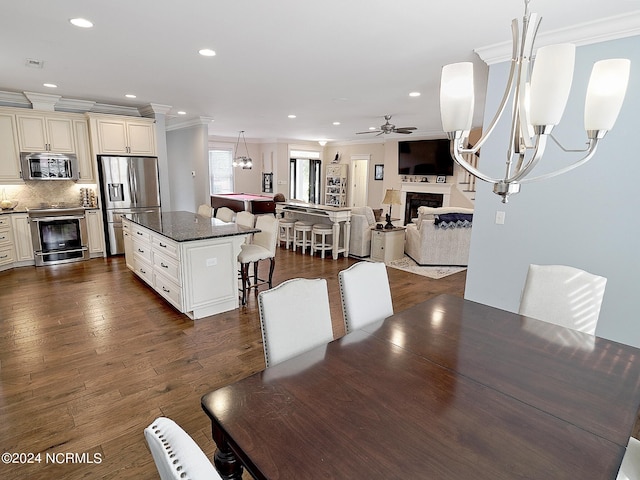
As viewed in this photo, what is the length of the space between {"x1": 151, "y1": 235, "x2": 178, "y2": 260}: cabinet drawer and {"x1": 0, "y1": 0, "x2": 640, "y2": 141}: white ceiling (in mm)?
1826

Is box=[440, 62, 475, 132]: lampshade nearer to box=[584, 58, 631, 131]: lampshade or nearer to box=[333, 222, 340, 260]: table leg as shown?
box=[584, 58, 631, 131]: lampshade

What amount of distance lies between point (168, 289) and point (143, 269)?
971 mm

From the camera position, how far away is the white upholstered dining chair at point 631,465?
4.10 ft

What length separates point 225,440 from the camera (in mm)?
1143

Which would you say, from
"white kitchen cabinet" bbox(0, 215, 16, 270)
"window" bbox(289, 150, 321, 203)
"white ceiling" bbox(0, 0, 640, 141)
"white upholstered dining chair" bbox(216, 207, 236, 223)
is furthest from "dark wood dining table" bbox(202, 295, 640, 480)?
"window" bbox(289, 150, 321, 203)

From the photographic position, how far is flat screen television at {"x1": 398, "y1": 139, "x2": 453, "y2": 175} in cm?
883

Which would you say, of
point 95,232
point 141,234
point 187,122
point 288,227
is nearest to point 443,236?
point 288,227

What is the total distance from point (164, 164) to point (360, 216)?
146 inches

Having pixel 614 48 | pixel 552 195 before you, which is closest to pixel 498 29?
pixel 614 48

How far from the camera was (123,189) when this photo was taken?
606cm

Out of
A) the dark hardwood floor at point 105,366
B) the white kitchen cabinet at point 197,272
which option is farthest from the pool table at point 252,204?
the white kitchen cabinet at point 197,272

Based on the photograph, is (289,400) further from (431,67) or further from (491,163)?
(431,67)

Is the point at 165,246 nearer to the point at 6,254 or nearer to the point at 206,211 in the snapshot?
the point at 206,211

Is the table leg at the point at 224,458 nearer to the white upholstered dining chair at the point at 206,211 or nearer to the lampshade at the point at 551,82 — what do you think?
Result: the lampshade at the point at 551,82
